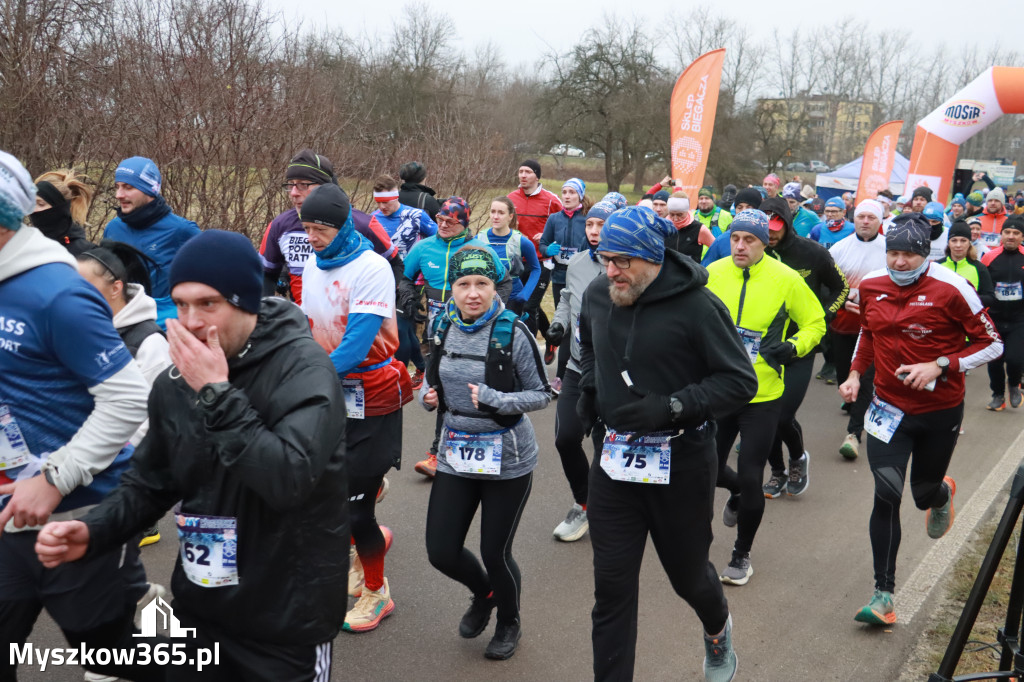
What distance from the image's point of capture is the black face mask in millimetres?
4844

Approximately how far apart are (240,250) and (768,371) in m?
3.74

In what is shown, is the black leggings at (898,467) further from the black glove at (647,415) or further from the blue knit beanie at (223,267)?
the blue knit beanie at (223,267)

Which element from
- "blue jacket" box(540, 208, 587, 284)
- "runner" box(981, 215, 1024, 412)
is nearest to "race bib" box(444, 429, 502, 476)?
"blue jacket" box(540, 208, 587, 284)

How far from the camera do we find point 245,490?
90.9 inches

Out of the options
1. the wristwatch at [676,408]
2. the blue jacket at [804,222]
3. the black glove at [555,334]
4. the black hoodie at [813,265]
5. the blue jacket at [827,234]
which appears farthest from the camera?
the blue jacket at [804,222]

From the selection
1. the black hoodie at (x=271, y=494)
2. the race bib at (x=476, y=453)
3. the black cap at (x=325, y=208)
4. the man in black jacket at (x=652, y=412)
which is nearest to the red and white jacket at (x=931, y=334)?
the man in black jacket at (x=652, y=412)

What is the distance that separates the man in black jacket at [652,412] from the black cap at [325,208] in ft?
4.26

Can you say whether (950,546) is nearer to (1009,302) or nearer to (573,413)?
(573,413)

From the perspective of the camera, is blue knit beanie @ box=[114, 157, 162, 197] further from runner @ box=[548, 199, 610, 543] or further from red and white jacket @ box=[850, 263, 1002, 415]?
red and white jacket @ box=[850, 263, 1002, 415]

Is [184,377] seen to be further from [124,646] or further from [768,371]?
[768,371]

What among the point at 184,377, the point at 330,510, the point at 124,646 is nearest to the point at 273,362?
the point at 184,377

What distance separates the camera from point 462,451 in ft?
13.0

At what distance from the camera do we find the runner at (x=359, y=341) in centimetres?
407

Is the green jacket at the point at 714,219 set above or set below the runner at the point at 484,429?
above
